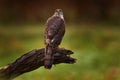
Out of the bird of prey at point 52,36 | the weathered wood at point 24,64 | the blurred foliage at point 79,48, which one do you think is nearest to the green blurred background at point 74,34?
the blurred foliage at point 79,48

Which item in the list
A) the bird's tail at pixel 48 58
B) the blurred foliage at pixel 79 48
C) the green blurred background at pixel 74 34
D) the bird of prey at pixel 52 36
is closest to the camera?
the bird's tail at pixel 48 58

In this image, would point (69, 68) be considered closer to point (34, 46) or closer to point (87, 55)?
point (87, 55)

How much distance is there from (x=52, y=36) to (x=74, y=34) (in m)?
8.60

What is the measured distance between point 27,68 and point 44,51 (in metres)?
0.37

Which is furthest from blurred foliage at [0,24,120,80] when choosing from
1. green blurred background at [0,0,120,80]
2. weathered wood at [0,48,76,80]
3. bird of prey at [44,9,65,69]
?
weathered wood at [0,48,76,80]

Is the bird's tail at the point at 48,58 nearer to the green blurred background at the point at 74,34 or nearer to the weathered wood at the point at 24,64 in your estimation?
the weathered wood at the point at 24,64

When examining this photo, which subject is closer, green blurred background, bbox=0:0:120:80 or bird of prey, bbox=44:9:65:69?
bird of prey, bbox=44:9:65:69

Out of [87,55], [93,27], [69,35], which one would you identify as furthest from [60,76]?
[93,27]

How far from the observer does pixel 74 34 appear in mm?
18453

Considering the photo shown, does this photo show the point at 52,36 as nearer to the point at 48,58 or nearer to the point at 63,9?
the point at 48,58

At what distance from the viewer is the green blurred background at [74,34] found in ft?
43.8

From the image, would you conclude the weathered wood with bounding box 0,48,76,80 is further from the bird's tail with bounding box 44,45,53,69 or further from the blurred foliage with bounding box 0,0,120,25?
the blurred foliage with bounding box 0,0,120,25

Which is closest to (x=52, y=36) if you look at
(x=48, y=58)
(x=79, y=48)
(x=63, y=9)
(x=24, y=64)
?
(x=48, y=58)

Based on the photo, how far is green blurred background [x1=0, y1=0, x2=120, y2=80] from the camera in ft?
43.8
